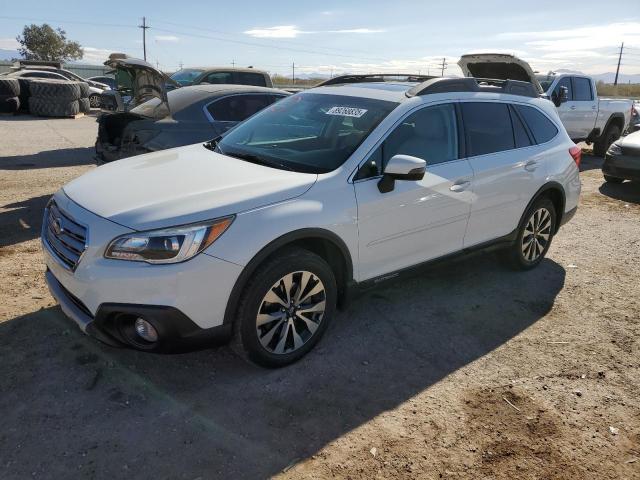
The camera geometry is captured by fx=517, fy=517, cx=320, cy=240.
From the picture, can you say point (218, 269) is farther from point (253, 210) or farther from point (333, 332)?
point (333, 332)

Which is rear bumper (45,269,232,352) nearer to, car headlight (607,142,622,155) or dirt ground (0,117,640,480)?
dirt ground (0,117,640,480)

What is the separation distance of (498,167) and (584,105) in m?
9.41

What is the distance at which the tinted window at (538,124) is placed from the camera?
4.81 m

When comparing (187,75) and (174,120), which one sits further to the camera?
(187,75)

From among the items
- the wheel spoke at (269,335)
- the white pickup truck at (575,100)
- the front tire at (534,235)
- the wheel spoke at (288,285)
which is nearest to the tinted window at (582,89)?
the white pickup truck at (575,100)

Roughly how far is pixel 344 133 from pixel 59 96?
56.3ft

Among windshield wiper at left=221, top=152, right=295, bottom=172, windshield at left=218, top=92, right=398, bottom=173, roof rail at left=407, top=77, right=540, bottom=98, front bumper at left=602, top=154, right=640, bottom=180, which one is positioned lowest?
front bumper at left=602, top=154, right=640, bottom=180

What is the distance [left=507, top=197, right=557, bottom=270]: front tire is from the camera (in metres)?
4.89

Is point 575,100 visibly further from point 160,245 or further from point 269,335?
point 160,245

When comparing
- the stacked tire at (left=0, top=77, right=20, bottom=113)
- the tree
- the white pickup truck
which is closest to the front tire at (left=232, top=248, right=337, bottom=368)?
the white pickup truck

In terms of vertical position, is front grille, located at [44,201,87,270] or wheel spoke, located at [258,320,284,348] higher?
front grille, located at [44,201,87,270]

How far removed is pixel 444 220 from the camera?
3.99 metres

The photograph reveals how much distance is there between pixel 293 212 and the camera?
3.07 m

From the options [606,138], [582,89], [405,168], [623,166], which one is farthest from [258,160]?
[606,138]
